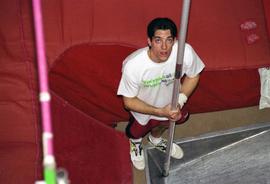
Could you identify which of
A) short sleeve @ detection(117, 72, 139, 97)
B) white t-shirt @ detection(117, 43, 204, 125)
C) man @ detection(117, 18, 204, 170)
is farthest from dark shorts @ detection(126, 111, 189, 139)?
short sleeve @ detection(117, 72, 139, 97)

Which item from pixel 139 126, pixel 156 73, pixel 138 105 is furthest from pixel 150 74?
pixel 139 126

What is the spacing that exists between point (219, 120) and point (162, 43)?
1226mm

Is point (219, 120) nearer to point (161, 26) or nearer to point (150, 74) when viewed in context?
point (150, 74)

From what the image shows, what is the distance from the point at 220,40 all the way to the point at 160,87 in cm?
72

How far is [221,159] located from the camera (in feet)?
7.80

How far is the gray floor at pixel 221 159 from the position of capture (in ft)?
7.50

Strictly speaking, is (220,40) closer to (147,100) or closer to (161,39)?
(147,100)

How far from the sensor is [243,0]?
2.48m

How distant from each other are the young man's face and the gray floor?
0.97 meters

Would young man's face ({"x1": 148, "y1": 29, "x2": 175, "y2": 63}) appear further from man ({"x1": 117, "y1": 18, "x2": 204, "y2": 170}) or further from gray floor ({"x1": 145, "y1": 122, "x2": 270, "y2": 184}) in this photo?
gray floor ({"x1": 145, "y1": 122, "x2": 270, "y2": 184})

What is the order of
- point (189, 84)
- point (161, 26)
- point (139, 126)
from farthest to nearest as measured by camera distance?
point (139, 126) → point (189, 84) → point (161, 26)

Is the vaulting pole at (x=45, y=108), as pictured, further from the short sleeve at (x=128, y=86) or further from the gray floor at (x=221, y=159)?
the gray floor at (x=221, y=159)

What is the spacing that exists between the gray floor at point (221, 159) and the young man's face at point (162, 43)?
0.97 m

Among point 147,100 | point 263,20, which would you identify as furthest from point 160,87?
point 263,20
